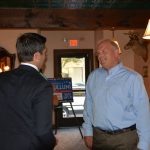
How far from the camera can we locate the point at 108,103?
8.12 ft

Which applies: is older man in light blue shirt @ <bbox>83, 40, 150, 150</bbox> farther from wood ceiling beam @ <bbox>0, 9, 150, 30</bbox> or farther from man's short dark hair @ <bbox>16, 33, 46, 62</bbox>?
wood ceiling beam @ <bbox>0, 9, 150, 30</bbox>

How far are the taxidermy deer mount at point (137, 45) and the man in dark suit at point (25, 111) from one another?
504cm

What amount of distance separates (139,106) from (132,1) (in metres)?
4.03

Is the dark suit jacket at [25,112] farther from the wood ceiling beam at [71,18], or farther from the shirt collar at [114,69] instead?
the wood ceiling beam at [71,18]

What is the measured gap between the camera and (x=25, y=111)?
1.82 metres

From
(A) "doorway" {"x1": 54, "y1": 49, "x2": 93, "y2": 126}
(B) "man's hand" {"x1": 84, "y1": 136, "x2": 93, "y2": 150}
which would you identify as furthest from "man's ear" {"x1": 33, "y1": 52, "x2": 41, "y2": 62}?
(A) "doorway" {"x1": 54, "y1": 49, "x2": 93, "y2": 126}

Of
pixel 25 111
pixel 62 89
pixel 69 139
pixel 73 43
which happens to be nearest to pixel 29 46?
pixel 25 111

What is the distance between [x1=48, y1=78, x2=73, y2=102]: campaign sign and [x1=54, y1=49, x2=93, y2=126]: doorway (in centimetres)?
184

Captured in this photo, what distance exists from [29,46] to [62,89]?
4.68m

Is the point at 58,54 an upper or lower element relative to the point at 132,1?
lower

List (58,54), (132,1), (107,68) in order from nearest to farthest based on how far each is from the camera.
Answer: (107,68) < (132,1) < (58,54)

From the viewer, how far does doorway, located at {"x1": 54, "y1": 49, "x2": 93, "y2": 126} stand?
27.9 feet

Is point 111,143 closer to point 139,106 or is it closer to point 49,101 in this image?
point 139,106

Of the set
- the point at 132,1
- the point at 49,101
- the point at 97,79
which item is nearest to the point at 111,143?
the point at 97,79
